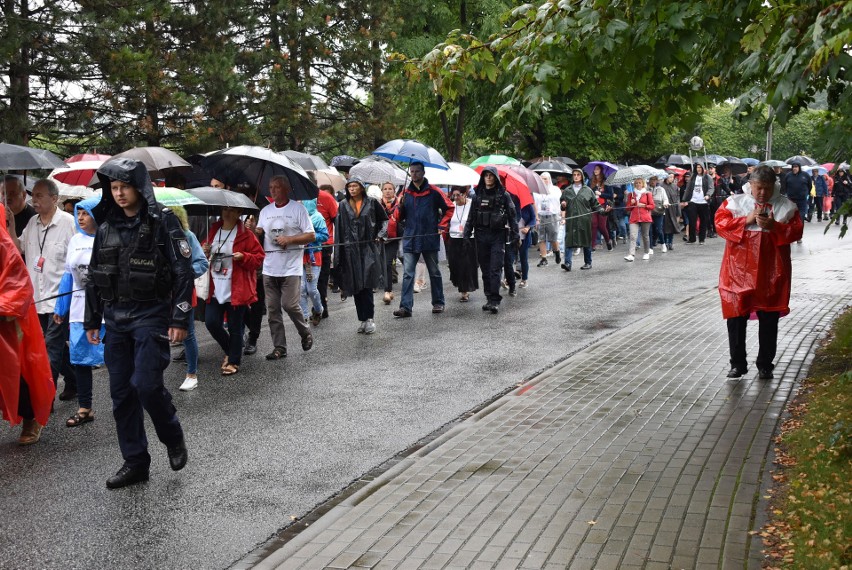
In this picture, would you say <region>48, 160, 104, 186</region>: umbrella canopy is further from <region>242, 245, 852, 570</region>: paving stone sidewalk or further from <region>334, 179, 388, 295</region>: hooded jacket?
<region>242, 245, 852, 570</region>: paving stone sidewalk

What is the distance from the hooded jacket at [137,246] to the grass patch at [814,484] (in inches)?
143

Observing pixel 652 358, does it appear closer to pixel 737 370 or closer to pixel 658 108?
pixel 737 370

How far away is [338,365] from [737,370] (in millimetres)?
3745

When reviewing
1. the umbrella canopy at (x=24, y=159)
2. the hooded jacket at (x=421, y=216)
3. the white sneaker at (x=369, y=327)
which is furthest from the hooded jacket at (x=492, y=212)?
the umbrella canopy at (x=24, y=159)

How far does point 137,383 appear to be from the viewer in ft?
21.0

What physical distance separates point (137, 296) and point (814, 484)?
398cm

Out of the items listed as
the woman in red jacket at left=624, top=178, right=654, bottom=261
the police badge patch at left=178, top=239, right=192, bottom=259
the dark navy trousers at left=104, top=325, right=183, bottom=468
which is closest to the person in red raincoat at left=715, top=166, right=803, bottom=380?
the police badge patch at left=178, top=239, right=192, bottom=259

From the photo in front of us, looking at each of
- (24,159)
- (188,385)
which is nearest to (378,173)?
(24,159)

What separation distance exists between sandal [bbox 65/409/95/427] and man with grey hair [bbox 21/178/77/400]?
33.4 inches

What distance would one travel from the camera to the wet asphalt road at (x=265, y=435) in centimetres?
559

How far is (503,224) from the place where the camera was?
1472cm

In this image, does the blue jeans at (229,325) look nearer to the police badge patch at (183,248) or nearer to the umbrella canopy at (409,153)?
the police badge patch at (183,248)

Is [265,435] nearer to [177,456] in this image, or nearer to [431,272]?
[177,456]

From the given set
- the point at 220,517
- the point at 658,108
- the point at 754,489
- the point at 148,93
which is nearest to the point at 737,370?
the point at 658,108
